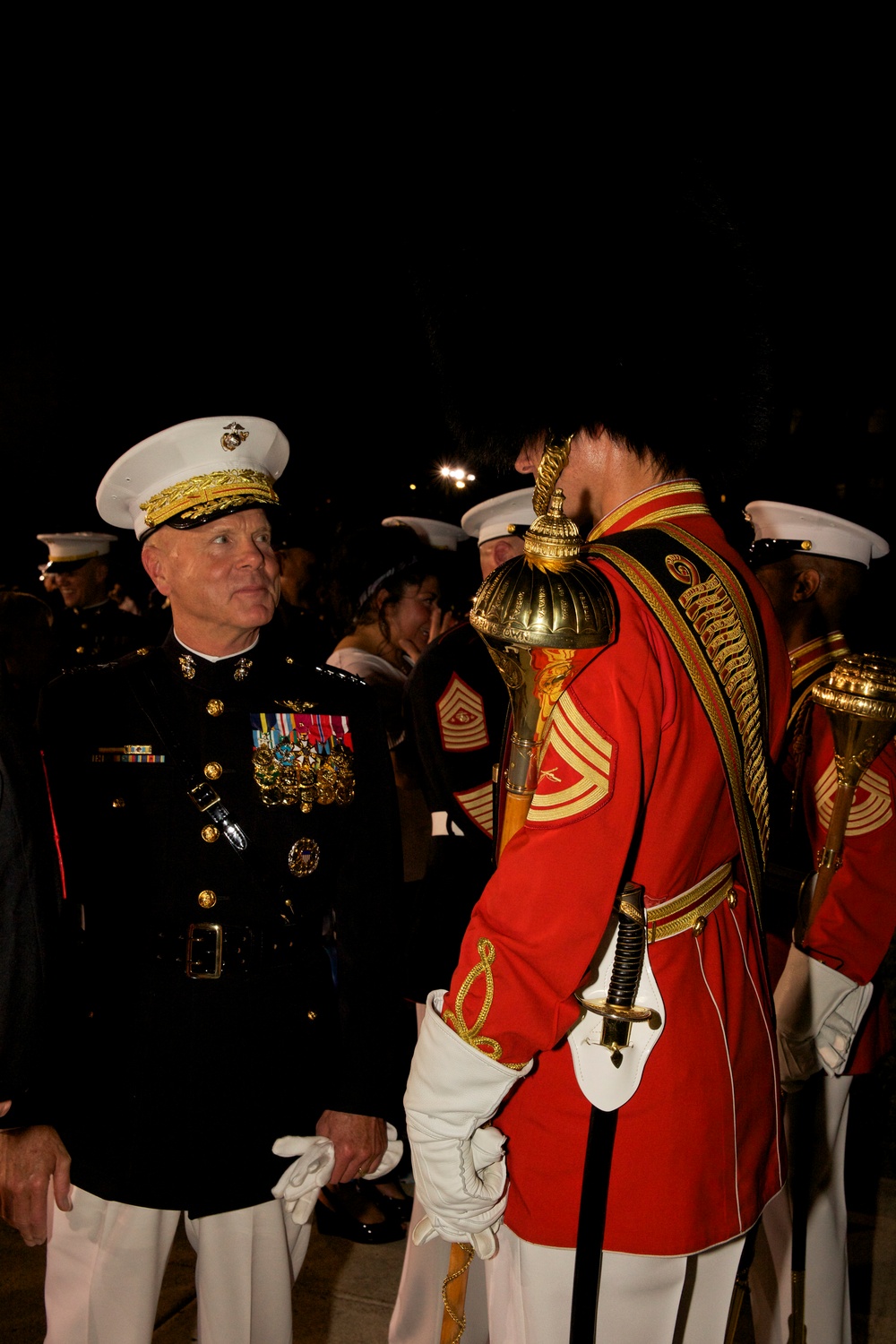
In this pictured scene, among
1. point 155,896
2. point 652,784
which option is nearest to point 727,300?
point 652,784

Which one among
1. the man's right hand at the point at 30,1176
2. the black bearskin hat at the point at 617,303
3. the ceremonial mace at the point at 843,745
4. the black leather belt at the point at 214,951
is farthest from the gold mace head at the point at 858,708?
the man's right hand at the point at 30,1176

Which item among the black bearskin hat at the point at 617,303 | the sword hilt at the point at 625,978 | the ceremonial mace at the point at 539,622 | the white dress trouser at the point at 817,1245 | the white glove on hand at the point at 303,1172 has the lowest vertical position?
the white dress trouser at the point at 817,1245

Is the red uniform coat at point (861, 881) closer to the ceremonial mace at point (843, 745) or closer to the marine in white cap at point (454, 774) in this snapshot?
the ceremonial mace at point (843, 745)

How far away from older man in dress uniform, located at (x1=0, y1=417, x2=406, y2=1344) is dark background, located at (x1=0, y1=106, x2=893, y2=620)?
0.67 m

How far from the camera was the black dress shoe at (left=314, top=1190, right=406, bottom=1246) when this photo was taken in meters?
3.30

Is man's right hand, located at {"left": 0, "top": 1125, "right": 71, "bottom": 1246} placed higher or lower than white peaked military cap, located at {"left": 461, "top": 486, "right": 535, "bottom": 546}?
lower

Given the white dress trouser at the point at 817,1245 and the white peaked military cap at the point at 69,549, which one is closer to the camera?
the white dress trouser at the point at 817,1245

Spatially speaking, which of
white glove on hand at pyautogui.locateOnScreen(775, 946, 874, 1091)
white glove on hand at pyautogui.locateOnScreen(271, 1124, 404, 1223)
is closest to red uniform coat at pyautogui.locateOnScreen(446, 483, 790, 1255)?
white glove on hand at pyautogui.locateOnScreen(271, 1124, 404, 1223)

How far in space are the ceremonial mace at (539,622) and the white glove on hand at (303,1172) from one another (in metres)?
Answer: 0.82

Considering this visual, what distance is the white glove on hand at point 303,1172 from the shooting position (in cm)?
188

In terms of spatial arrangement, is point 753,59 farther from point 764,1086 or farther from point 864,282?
point 764,1086

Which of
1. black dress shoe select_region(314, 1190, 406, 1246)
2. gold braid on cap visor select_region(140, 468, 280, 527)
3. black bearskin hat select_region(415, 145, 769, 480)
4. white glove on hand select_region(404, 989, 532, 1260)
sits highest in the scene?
black bearskin hat select_region(415, 145, 769, 480)

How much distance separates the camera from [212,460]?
2215 mm

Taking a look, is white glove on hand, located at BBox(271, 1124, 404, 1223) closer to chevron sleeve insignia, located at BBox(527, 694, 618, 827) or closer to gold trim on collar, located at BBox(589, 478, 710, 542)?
chevron sleeve insignia, located at BBox(527, 694, 618, 827)
